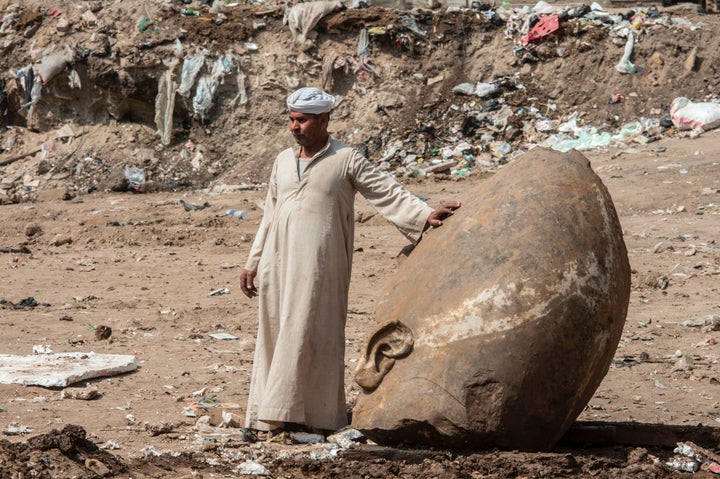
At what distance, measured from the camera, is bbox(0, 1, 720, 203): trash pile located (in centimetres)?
1509

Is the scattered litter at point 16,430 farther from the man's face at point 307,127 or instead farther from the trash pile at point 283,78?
the trash pile at point 283,78

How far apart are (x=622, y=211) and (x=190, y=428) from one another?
24.0ft

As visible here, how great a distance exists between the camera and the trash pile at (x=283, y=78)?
15.1 meters

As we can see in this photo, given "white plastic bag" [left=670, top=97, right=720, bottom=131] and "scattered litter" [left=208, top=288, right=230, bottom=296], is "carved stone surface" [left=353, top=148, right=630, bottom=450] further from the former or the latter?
"white plastic bag" [left=670, top=97, right=720, bottom=131]

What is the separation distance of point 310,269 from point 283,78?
36.6 feet

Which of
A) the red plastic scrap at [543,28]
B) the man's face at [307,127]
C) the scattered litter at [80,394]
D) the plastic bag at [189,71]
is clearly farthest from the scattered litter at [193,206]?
the man's face at [307,127]

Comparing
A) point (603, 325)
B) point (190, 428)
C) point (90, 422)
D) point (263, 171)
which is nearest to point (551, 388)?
point (603, 325)

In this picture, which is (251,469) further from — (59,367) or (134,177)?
(134,177)

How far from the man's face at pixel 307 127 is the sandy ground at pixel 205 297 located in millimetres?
1436

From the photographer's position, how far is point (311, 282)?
5.09m

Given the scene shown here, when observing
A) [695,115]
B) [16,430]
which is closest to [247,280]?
[16,430]

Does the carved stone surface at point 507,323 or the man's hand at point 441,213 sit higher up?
the man's hand at point 441,213

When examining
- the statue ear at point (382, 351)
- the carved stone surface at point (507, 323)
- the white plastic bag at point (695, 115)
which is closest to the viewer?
the carved stone surface at point (507, 323)

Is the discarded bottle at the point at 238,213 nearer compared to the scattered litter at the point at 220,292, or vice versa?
the scattered litter at the point at 220,292
